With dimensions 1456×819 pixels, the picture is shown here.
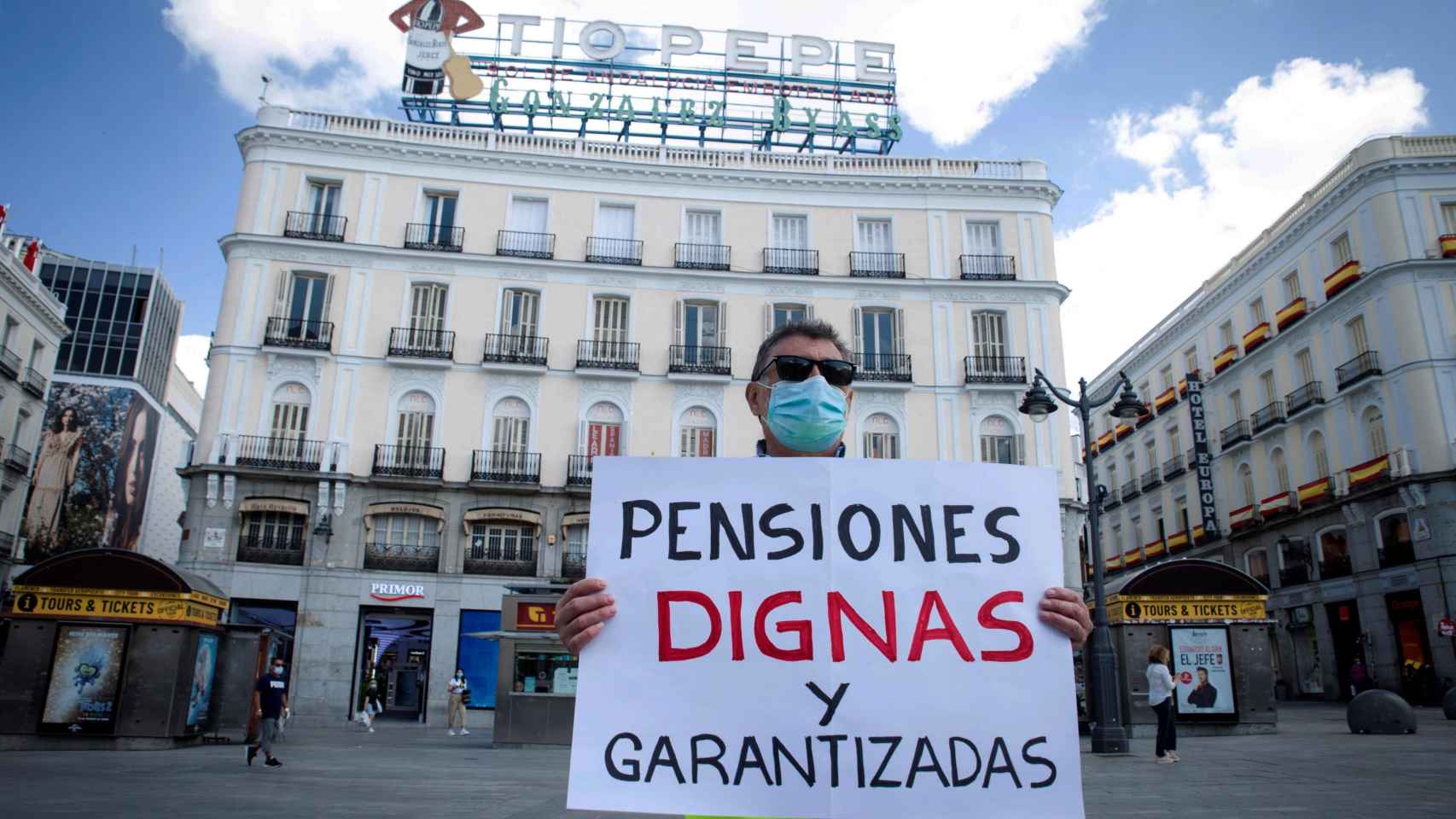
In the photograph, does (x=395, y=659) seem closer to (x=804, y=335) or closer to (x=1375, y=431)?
(x=1375, y=431)

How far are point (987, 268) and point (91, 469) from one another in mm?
69258

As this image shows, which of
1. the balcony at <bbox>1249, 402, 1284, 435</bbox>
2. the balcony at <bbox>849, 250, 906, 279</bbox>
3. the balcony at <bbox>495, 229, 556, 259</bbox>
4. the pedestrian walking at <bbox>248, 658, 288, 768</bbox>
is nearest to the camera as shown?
the pedestrian walking at <bbox>248, 658, 288, 768</bbox>

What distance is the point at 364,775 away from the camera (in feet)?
41.6

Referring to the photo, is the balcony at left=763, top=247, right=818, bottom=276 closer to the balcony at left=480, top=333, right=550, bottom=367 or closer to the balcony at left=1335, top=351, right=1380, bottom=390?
the balcony at left=480, top=333, right=550, bottom=367

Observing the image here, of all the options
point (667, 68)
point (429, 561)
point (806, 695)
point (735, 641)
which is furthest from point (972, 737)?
point (667, 68)

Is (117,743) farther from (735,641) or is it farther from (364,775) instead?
(735,641)

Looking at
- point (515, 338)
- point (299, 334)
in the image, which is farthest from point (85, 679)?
point (515, 338)

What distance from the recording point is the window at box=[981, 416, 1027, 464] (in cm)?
2883

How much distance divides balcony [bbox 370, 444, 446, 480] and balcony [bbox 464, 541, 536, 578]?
2.48 metres

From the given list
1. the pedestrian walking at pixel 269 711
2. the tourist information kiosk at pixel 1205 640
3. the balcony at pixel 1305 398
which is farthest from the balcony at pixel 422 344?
the balcony at pixel 1305 398

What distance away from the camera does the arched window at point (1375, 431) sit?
30.5 m

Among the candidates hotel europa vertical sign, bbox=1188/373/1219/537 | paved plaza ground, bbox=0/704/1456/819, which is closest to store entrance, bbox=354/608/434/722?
paved plaza ground, bbox=0/704/1456/819

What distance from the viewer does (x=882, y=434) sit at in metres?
29.2

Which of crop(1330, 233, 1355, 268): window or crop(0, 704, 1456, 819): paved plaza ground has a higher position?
crop(1330, 233, 1355, 268): window
